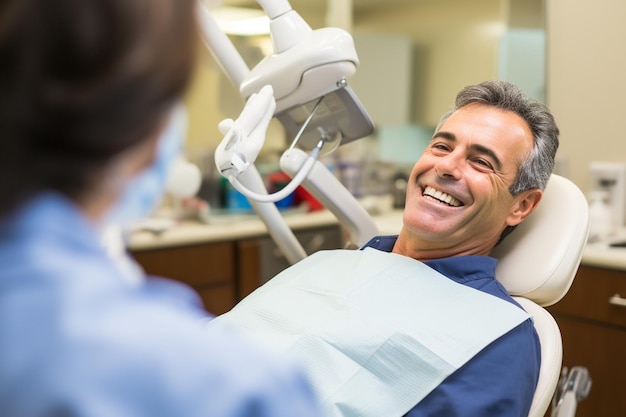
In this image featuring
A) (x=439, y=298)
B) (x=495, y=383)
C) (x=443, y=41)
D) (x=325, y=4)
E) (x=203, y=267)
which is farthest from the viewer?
(x=325, y=4)

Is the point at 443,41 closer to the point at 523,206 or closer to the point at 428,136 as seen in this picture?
the point at 428,136

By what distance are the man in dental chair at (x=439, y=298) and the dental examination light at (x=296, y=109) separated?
0.50ft

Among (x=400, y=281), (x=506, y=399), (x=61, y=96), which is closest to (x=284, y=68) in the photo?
(x=400, y=281)

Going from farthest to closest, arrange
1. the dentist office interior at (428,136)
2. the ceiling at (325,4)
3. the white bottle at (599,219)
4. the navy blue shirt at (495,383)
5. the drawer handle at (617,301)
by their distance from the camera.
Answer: the ceiling at (325,4)
the white bottle at (599,219)
the dentist office interior at (428,136)
the drawer handle at (617,301)
the navy blue shirt at (495,383)

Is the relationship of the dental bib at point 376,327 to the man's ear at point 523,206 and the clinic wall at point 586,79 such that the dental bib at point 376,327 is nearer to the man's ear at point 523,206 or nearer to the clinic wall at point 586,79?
the man's ear at point 523,206

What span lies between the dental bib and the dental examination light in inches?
9.3

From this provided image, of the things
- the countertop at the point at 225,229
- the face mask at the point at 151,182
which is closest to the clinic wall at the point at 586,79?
the countertop at the point at 225,229

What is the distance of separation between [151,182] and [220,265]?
2.04 metres

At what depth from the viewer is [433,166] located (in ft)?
4.99

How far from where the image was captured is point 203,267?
2.48m

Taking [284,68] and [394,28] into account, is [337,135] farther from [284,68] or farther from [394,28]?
[394,28]

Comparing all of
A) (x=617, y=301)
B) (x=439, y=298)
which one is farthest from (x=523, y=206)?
(x=617, y=301)

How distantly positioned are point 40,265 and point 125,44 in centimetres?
14

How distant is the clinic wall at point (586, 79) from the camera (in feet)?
8.14
